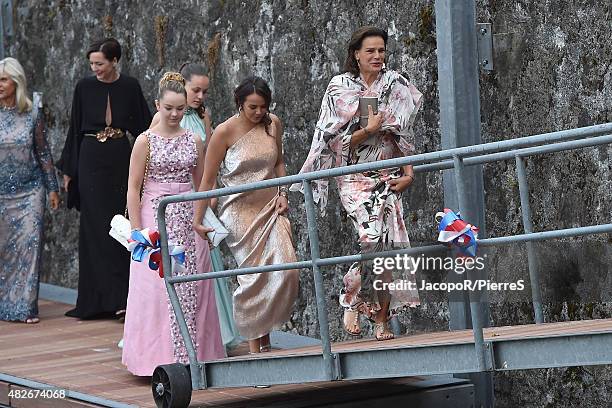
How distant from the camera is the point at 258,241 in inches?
318

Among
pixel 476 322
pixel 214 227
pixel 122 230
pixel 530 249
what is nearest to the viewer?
pixel 476 322

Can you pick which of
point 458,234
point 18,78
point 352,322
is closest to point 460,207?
point 458,234

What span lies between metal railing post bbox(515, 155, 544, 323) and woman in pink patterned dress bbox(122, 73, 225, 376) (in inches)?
74.9

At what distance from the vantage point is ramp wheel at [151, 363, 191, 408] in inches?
286

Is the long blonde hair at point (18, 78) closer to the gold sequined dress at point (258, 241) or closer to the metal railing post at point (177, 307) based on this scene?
the gold sequined dress at point (258, 241)

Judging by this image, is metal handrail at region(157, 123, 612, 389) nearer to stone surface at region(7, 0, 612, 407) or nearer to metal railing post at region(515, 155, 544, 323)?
metal railing post at region(515, 155, 544, 323)

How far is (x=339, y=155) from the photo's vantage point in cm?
759

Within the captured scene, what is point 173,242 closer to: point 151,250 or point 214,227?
point 214,227

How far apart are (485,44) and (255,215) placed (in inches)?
59.8

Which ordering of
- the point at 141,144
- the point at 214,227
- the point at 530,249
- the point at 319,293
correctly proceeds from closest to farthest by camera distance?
the point at 319,293
the point at 530,249
the point at 214,227
the point at 141,144

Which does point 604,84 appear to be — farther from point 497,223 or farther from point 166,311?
point 166,311

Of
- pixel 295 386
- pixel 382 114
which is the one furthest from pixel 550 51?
pixel 295 386

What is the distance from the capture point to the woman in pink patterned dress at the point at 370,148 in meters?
7.52

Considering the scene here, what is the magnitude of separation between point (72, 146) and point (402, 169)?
3.46 metres
